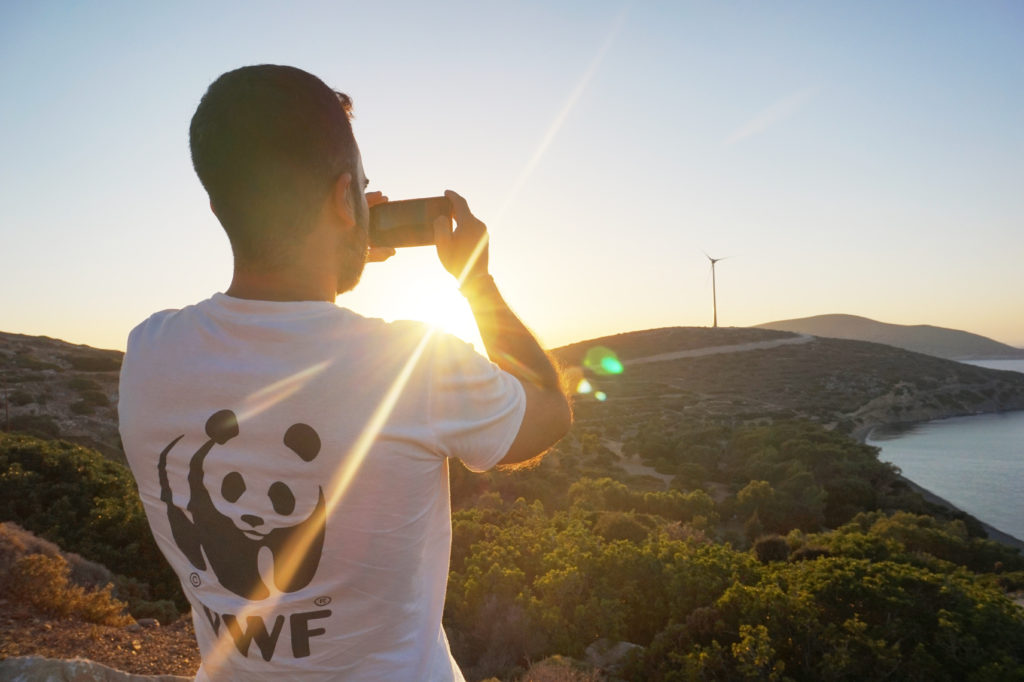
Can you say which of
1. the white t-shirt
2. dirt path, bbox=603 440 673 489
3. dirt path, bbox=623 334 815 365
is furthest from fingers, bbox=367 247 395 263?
dirt path, bbox=623 334 815 365

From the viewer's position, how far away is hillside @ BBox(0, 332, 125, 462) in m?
23.5

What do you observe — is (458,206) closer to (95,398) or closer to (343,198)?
(343,198)

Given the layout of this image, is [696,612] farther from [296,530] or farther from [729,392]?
[729,392]

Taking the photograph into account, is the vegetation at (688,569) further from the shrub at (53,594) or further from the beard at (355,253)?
the beard at (355,253)

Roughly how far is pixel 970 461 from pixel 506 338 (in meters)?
38.4

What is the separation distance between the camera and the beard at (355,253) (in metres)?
1.41

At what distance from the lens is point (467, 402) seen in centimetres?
118

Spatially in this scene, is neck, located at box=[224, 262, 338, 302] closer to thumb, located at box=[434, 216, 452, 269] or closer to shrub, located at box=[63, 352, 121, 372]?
thumb, located at box=[434, 216, 452, 269]

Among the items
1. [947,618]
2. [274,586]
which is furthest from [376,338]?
[947,618]

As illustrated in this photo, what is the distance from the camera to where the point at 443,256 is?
63.0 inches

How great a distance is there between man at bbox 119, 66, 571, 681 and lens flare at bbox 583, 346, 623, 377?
6906 cm

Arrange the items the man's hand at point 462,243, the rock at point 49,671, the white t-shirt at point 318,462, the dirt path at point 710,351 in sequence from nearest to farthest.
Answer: the white t-shirt at point 318,462 → the man's hand at point 462,243 → the rock at point 49,671 → the dirt path at point 710,351

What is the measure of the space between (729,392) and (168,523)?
5571 cm

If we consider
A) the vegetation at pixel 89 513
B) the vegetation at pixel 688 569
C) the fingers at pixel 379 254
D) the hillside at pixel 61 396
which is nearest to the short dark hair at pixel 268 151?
the fingers at pixel 379 254
